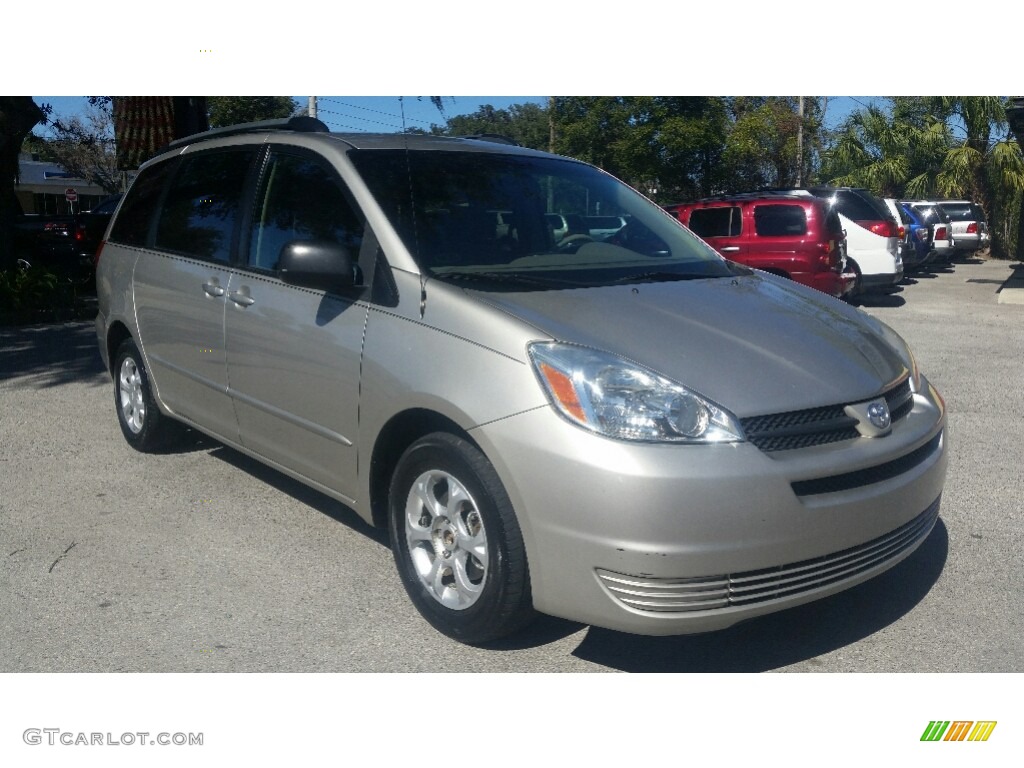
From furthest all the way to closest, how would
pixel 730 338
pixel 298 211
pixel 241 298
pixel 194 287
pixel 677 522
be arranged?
pixel 194 287 < pixel 241 298 < pixel 298 211 < pixel 730 338 < pixel 677 522

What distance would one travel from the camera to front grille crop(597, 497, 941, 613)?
303cm

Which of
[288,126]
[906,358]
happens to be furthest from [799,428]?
[288,126]

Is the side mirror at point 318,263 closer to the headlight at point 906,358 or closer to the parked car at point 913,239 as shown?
the headlight at point 906,358

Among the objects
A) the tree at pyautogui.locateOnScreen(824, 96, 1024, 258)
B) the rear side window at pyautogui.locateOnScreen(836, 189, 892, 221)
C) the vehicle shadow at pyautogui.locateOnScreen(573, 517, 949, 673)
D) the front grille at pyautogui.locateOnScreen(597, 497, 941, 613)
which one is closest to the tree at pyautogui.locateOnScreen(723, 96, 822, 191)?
the rear side window at pyautogui.locateOnScreen(836, 189, 892, 221)

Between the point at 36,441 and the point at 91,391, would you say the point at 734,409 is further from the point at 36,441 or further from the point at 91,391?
the point at 91,391

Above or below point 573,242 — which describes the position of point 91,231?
above

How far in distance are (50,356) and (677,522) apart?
8.65 meters

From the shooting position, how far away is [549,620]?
151 inches

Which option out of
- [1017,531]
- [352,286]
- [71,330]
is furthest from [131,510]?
[71,330]

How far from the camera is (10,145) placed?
14055mm

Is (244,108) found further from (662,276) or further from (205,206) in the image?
(662,276)

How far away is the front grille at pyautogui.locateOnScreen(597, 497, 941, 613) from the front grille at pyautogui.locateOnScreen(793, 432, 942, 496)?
220mm

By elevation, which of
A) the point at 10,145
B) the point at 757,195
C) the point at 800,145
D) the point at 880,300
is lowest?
the point at 880,300

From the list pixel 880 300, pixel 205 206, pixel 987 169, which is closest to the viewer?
→ pixel 205 206
